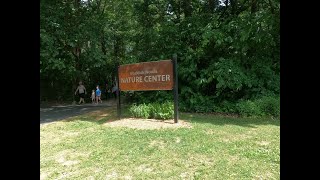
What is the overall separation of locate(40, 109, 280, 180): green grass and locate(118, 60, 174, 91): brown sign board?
6.04 feet

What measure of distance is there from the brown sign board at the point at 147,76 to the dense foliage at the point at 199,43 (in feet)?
8.99

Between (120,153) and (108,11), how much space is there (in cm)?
1981

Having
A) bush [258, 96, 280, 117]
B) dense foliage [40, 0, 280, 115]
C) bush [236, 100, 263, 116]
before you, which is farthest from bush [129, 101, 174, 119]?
bush [258, 96, 280, 117]

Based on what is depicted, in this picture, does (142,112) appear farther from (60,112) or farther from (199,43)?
(60,112)

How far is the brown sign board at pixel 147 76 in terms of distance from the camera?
932 cm

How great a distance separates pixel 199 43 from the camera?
1378 centimetres

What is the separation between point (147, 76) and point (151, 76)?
182mm

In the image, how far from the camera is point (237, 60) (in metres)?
12.6

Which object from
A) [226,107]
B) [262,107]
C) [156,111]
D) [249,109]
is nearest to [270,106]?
[262,107]

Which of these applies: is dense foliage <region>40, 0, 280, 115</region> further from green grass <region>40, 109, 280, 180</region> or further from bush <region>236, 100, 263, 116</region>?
green grass <region>40, 109, 280, 180</region>

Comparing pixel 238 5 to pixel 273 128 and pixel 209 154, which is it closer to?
pixel 273 128
